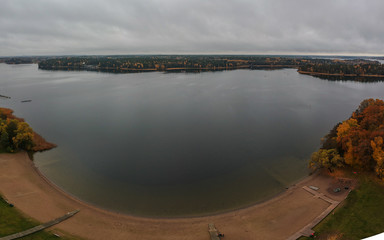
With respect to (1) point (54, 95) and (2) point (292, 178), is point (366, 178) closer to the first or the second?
(2) point (292, 178)

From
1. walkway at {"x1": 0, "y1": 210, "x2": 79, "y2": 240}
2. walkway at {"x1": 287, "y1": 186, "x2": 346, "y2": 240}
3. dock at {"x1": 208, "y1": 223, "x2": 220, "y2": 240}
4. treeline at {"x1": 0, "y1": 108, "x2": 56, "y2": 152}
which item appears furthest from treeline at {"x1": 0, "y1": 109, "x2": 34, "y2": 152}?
walkway at {"x1": 287, "y1": 186, "x2": 346, "y2": 240}

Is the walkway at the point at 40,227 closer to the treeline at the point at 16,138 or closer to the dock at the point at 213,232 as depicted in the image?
the dock at the point at 213,232

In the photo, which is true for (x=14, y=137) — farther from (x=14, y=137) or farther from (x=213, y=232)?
(x=213, y=232)

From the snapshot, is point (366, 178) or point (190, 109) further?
point (190, 109)

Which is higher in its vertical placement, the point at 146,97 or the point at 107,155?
the point at 146,97

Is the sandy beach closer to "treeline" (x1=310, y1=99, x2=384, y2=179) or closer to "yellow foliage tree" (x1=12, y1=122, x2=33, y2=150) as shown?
"treeline" (x1=310, y1=99, x2=384, y2=179)

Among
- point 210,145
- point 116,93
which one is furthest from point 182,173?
point 116,93
